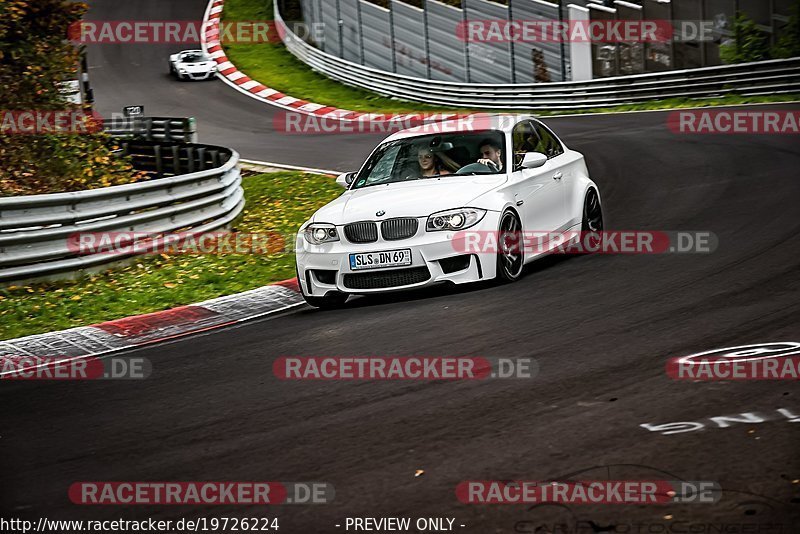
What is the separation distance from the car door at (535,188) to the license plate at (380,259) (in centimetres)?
122

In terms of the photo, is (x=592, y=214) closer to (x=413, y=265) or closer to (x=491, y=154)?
(x=491, y=154)

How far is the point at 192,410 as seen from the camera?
6543 millimetres

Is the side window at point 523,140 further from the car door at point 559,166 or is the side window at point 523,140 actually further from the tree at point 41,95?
the tree at point 41,95

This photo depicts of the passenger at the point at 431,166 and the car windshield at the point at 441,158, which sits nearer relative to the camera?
the car windshield at the point at 441,158

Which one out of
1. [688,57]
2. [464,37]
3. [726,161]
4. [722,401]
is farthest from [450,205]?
[464,37]

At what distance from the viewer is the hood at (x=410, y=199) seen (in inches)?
369

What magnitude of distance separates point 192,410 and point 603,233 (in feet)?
20.4

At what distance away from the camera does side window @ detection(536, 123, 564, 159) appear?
1090 cm

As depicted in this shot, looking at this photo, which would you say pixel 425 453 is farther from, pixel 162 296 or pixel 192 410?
pixel 162 296

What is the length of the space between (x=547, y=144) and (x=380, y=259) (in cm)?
258

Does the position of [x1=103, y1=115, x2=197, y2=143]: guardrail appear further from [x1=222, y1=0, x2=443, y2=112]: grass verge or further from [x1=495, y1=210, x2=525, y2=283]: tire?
[x1=495, y1=210, x2=525, y2=283]: tire

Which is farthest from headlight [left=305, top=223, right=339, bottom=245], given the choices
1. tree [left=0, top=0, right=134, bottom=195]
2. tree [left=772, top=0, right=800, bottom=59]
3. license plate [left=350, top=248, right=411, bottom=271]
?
tree [left=772, top=0, right=800, bottom=59]

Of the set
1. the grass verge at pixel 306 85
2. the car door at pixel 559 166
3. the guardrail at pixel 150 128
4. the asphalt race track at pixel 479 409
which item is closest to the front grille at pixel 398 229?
the asphalt race track at pixel 479 409

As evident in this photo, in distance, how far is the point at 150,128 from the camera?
25.5m
